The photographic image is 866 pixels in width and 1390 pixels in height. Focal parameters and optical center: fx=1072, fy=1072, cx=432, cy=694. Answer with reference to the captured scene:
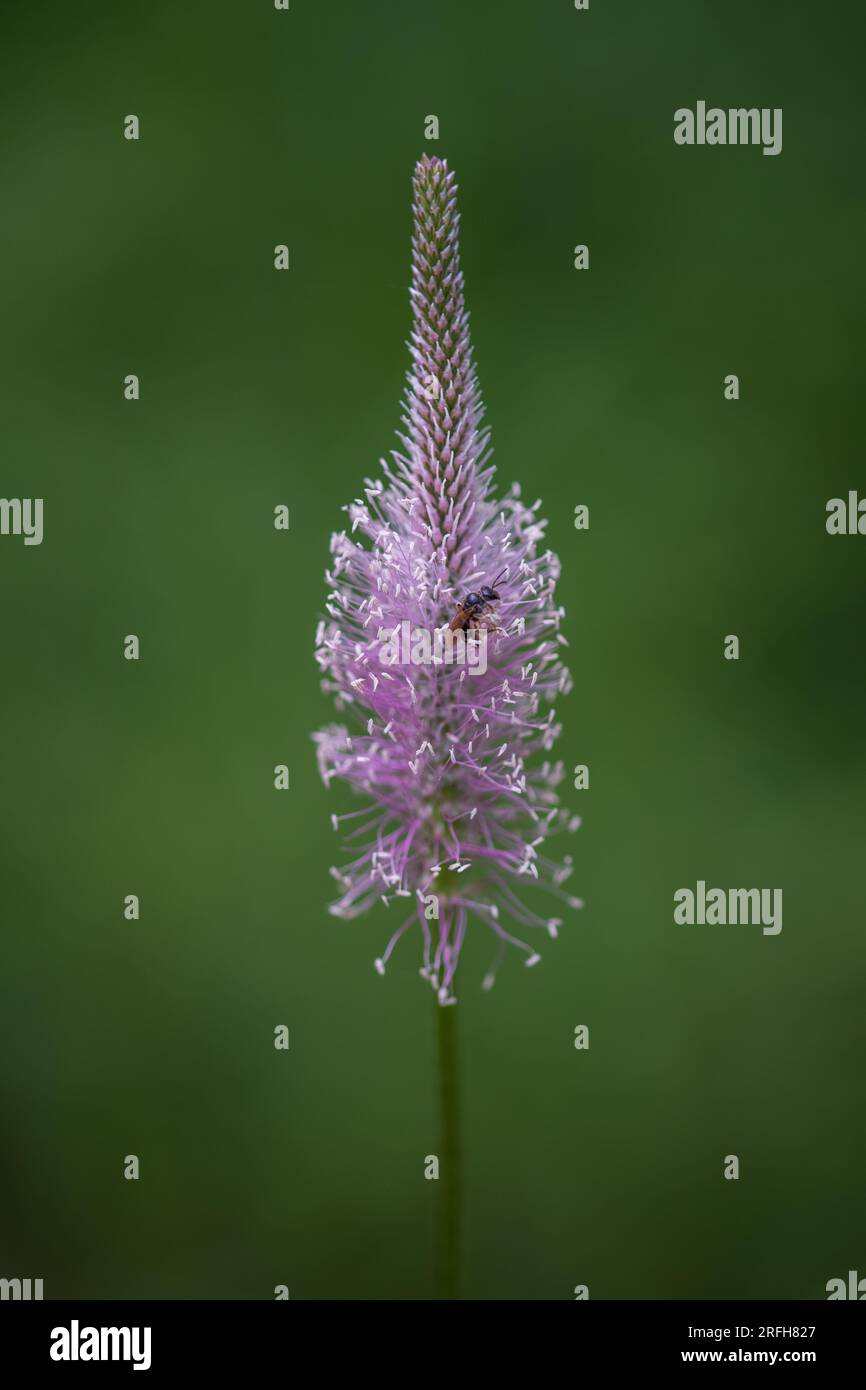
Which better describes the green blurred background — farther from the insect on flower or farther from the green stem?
the insect on flower

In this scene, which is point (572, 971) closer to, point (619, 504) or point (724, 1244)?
point (724, 1244)

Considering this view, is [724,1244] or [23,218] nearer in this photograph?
[724,1244]

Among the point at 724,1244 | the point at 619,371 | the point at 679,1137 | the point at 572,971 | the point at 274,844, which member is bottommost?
the point at 724,1244

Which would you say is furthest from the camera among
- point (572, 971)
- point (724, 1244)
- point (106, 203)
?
point (106, 203)

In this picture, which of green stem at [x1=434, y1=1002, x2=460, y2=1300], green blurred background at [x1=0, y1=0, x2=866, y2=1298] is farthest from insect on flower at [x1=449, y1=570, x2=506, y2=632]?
green blurred background at [x1=0, y1=0, x2=866, y2=1298]

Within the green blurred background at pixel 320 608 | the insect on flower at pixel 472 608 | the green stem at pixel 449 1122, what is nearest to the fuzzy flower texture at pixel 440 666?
the insect on flower at pixel 472 608

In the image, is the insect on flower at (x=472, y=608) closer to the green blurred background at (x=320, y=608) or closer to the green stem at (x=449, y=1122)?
the green stem at (x=449, y=1122)

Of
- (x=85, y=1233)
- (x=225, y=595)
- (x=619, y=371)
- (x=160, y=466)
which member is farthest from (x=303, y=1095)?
(x=619, y=371)

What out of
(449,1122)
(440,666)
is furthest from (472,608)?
(449,1122)
